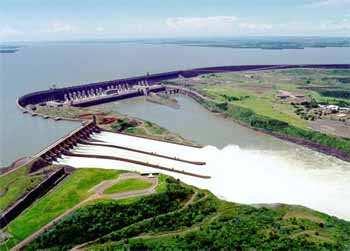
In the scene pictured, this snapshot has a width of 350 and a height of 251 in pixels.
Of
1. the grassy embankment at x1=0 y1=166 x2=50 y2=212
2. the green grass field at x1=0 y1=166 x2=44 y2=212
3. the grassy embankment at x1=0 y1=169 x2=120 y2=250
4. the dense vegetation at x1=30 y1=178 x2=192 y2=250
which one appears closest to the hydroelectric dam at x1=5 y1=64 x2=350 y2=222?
the grassy embankment at x1=0 y1=166 x2=50 y2=212

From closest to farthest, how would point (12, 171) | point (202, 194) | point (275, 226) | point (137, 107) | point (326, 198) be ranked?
1. point (275, 226)
2. point (202, 194)
3. point (326, 198)
4. point (12, 171)
5. point (137, 107)

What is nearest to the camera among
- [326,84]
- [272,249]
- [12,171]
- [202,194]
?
[272,249]

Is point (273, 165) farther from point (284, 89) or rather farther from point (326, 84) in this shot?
point (326, 84)

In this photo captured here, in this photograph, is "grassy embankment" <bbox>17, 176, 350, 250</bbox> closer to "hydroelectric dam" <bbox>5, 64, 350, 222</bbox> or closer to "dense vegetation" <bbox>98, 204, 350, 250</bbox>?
"dense vegetation" <bbox>98, 204, 350, 250</bbox>

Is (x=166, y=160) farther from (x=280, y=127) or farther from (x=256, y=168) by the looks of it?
(x=280, y=127)

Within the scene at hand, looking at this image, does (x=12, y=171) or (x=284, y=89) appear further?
(x=284, y=89)

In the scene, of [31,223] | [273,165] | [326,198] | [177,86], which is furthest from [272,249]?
[177,86]

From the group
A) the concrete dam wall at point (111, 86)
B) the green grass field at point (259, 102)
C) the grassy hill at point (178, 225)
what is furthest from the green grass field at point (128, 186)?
the concrete dam wall at point (111, 86)

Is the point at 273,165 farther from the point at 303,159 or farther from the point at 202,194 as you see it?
the point at 202,194
